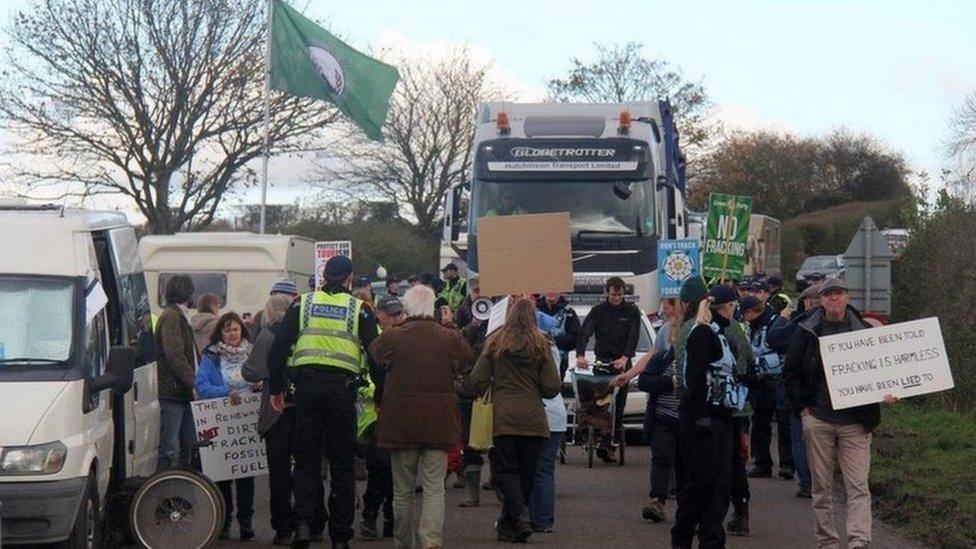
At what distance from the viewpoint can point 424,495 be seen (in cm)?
1148

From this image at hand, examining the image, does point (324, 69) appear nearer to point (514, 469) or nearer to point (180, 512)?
point (514, 469)

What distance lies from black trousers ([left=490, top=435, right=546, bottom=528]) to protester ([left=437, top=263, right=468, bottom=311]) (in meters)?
11.3

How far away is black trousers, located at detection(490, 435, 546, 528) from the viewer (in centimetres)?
1240

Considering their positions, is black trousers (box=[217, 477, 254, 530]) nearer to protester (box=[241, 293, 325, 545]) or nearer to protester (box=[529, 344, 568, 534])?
protester (box=[241, 293, 325, 545])

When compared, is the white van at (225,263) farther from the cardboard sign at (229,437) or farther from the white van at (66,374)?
the white van at (66,374)

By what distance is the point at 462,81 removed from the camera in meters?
70.1

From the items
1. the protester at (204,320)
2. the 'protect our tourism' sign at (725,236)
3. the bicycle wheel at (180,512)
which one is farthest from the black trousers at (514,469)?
the 'protect our tourism' sign at (725,236)

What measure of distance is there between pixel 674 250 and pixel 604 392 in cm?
701

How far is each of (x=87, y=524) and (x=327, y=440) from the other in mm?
1995

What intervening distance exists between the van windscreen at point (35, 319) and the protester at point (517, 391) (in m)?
3.00

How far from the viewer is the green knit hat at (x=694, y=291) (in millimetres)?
11477

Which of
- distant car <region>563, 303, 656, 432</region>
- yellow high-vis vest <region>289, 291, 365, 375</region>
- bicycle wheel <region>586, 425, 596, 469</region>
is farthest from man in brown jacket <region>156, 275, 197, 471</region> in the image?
distant car <region>563, 303, 656, 432</region>

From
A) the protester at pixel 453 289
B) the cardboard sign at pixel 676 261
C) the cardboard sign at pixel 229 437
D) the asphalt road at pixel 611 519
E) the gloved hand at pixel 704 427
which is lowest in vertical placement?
the asphalt road at pixel 611 519

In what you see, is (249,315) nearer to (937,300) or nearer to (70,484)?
(937,300)
